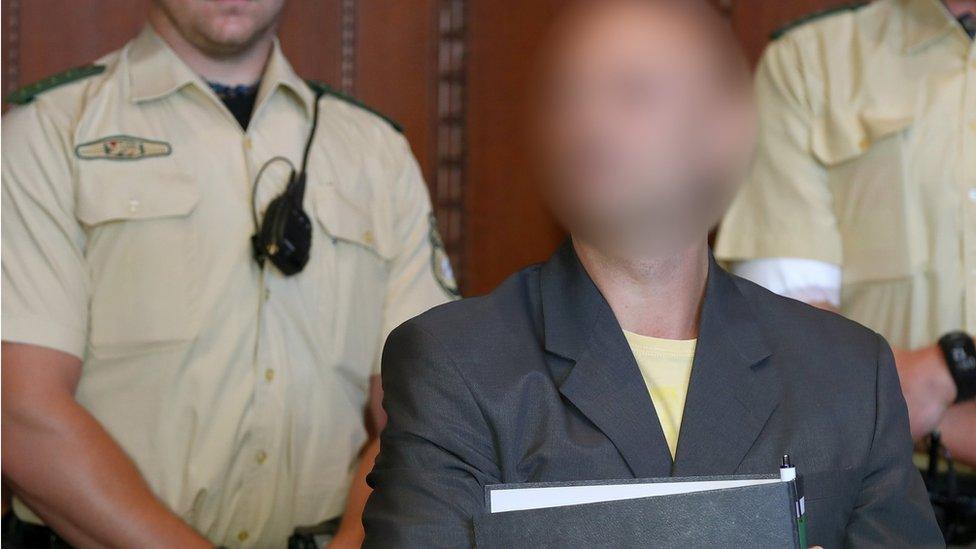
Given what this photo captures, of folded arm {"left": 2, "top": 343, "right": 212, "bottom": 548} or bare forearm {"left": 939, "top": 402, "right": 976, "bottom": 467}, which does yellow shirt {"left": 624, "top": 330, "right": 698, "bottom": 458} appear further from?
folded arm {"left": 2, "top": 343, "right": 212, "bottom": 548}

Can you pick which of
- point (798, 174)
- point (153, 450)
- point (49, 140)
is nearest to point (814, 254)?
point (798, 174)

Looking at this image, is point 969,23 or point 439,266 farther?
point 439,266

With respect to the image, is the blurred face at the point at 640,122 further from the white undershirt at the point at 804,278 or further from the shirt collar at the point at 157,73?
the shirt collar at the point at 157,73

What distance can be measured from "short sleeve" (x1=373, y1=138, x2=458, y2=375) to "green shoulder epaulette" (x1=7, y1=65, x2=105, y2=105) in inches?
21.0

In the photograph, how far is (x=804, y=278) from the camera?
1.93 m

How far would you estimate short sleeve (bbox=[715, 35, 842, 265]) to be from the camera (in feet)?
6.32

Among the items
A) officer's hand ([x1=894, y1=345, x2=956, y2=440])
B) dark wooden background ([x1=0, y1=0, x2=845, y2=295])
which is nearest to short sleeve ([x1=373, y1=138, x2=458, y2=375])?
dark wooden background ([x1=0, y1=0, x2=845, y2=295])

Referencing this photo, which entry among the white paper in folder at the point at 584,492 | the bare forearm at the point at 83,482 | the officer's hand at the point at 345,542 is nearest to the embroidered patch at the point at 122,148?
the bare forearm at the point at 83,482

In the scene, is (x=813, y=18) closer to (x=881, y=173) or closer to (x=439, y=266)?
(x=881, y=173)

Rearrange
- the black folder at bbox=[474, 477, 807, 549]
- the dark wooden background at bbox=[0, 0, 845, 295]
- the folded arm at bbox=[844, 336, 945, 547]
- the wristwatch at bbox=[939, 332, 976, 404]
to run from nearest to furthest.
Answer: the black folder at bbox=[474, 477, 807, 549], the folded arm at bbox=[844, 336, 945, 547], the wristwatch at bbox=[939, 332, 976, 404], the dark wooden background at bbox=[0, 0, 845, 295]

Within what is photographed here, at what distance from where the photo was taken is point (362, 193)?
2035 millimetres

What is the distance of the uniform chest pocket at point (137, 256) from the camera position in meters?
1.80

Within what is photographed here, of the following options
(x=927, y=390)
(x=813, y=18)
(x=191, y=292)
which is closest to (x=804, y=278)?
(x=927, y=390)

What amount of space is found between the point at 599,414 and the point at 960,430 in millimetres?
840
